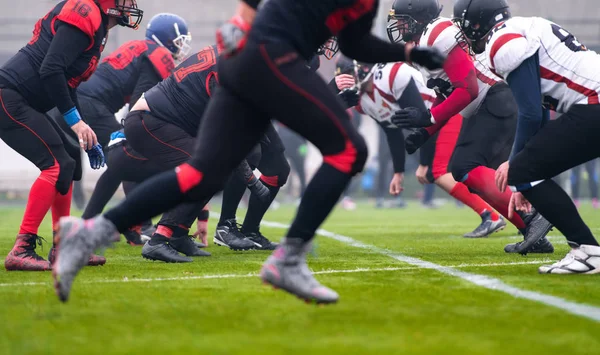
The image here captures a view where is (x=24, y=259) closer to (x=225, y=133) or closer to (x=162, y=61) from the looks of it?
(x=225, y=133)

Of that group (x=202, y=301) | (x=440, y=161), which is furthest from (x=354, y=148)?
(x=440, y=161)

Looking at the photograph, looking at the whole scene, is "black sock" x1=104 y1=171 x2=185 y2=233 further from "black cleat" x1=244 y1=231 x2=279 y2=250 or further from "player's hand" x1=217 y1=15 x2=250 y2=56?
"black cleat" x1=244 y1=231 x2=279 y2=250

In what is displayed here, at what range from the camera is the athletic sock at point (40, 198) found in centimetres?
454

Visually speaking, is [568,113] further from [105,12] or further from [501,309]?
[105,12]

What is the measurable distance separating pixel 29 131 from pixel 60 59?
17.7 inches

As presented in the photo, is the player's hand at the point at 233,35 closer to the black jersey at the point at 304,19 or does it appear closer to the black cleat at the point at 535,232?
the black jersey at the point at 304,19

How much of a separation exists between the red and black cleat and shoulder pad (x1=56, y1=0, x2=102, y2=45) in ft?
3.85

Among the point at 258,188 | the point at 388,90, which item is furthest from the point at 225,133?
the point at 388,90

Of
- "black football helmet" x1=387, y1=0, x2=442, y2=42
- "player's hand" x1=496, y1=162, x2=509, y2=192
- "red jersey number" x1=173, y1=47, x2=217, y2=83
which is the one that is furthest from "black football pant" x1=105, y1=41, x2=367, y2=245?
"black football helmet" x1=387, y1=0, x2=442, y2=42

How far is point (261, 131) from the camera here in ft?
10.4

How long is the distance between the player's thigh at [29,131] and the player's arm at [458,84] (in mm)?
2366

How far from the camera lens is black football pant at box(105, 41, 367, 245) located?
9.61 ft

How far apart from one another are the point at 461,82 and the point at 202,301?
2.87m

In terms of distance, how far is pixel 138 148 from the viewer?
5.29 metres
